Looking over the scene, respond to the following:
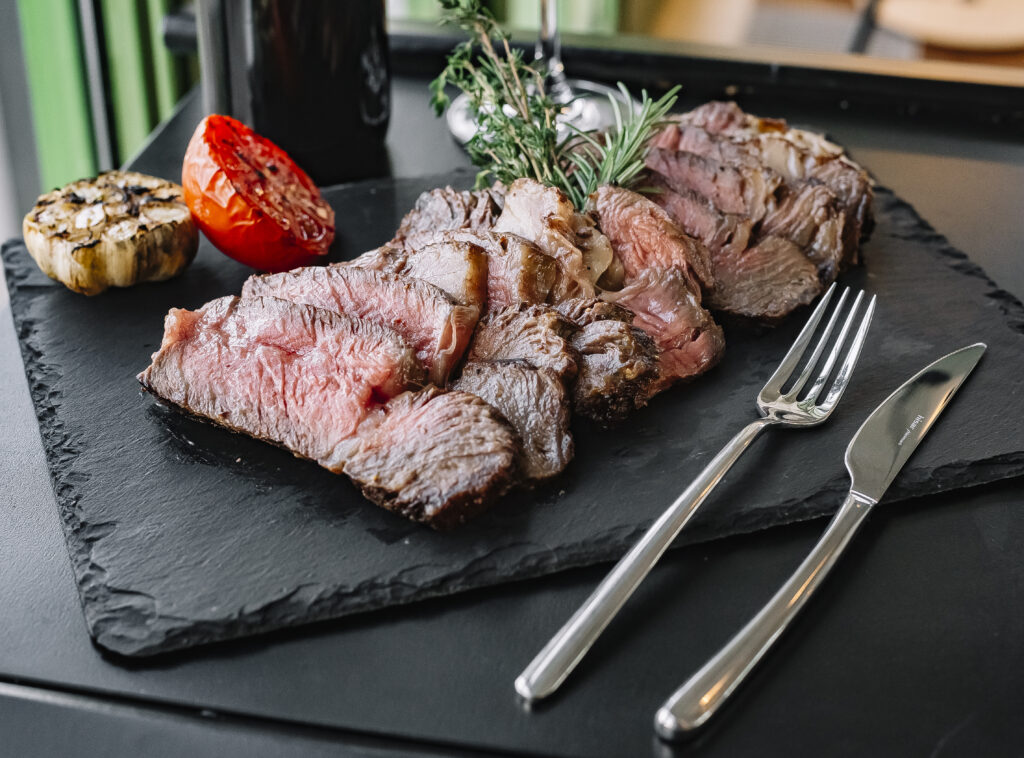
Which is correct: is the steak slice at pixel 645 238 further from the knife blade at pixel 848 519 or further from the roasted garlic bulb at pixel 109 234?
the roasted garlic bulb at pixel 109 234

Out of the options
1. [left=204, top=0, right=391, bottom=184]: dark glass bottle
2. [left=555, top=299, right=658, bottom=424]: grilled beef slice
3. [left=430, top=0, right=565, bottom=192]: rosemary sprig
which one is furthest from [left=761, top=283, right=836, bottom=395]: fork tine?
[left=204, top=0, right=391, bottom=184]: dark glass bottle

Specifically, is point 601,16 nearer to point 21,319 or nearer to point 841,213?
point 841,213

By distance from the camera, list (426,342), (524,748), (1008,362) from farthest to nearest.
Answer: (1008,362)
(426,342)
(524,748)

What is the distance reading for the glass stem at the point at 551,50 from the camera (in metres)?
2.92

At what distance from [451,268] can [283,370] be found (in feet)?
1.26

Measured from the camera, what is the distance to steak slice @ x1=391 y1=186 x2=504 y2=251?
216cm

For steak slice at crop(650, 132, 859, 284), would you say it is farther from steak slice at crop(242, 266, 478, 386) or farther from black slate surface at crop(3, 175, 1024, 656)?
steak slice at crop(242, 266, 478, 386)

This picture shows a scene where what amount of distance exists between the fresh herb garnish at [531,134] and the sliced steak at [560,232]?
239 millimetres

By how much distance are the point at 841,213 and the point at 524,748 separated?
1536 mm

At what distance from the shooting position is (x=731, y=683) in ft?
4.16

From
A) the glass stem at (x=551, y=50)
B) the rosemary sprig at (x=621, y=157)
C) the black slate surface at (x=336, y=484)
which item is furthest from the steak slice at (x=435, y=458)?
the glass stem at (x=551, y=50)

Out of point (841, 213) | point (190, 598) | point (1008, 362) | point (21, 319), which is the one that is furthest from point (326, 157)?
point (1008, 362)

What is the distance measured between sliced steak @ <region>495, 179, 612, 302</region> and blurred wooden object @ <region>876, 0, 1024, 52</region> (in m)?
4.76

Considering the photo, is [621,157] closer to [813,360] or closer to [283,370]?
[813,360]
